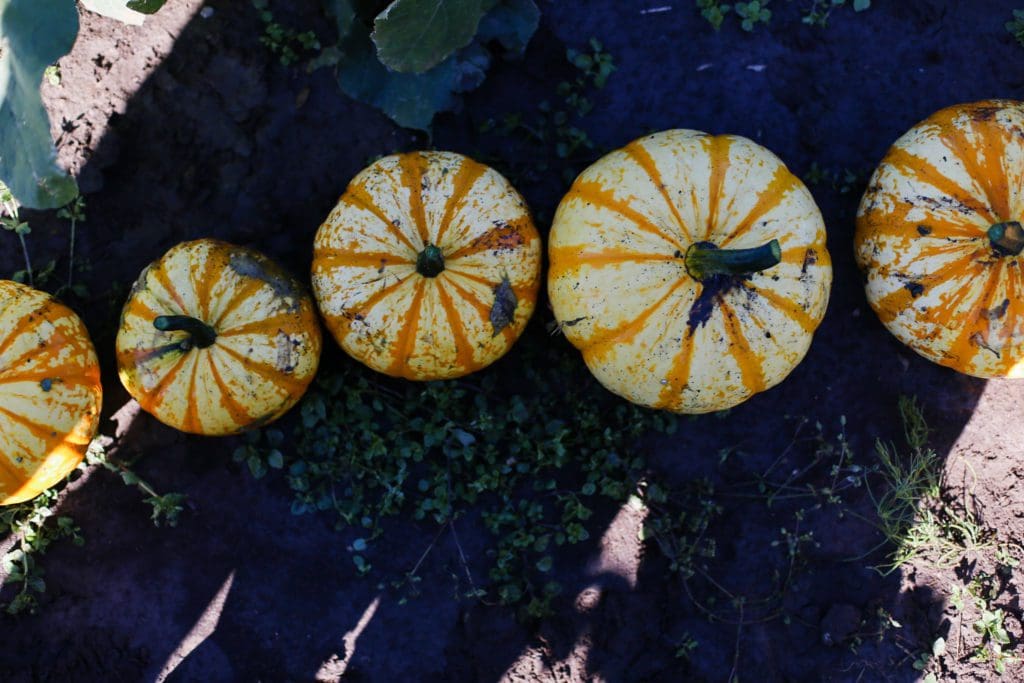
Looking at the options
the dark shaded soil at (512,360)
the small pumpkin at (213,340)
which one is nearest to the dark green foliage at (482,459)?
the dark shaded soil at (512,360)

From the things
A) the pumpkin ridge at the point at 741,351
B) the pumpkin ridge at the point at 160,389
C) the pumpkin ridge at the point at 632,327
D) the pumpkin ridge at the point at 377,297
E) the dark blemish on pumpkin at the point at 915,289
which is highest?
the pumpkin ridge at the point at 377,297

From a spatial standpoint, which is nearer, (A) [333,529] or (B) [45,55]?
(B) [45,55]

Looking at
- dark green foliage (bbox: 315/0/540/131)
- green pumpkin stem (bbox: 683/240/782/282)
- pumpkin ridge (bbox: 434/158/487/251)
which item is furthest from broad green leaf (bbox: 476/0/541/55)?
green pumpkin stem (bbox: 683/240/782/282)

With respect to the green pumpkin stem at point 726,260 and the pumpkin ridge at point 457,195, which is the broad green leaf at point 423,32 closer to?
the pumpkin ridge at point 457,195

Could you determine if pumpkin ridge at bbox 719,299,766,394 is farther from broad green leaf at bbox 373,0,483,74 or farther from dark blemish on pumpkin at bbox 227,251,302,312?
dark blemish on pumpkin at bbox 227,251,302,312

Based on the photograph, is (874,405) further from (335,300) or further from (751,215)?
(335,300)

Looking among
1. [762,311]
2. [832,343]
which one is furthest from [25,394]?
[832,343]
